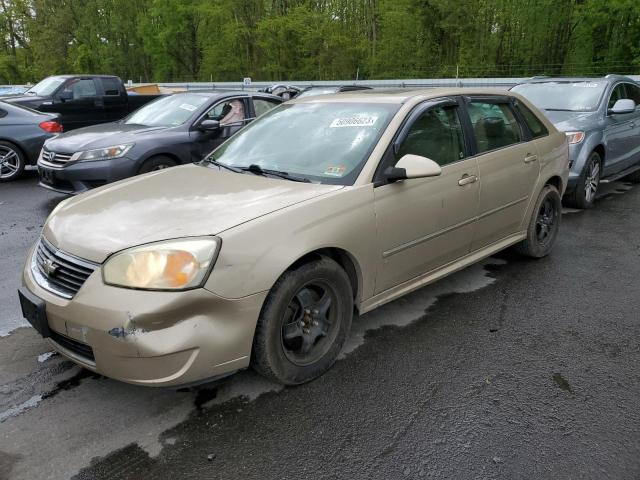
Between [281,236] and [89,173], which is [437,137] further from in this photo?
[89,173]

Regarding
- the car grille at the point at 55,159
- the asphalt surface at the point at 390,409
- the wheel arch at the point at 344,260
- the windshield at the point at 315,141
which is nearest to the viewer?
the asphalt surface at the point at 390,409

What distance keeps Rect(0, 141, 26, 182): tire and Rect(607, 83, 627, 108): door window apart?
29.9 feet

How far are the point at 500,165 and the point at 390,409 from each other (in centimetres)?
236

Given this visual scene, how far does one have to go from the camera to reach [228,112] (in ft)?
26.1

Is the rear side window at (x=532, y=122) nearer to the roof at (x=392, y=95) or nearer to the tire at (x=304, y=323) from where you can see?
the roof at (x=392, y=95)

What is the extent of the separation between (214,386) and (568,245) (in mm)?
4228

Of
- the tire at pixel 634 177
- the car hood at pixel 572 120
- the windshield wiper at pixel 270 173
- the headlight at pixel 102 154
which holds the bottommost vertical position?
the tire at pixel 634 177

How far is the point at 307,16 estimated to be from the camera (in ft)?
137

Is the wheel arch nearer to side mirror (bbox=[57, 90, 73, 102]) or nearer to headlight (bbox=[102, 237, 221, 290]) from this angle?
headlight (bbox=[102, 237, 221, 290])

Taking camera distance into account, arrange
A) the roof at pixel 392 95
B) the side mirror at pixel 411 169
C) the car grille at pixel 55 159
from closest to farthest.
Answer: the side mirror at pixel 411 169 → the roof at pixel 392 95 → the car grille at pixel 55 159

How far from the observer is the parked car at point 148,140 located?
6.74 m

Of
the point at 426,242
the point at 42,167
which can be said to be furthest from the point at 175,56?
the point at 426,242

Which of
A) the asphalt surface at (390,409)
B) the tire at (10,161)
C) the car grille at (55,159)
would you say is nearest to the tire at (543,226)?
the asphalt surface at (390,409)

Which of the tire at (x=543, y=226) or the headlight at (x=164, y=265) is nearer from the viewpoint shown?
the headlight at (x=164, y=265)
